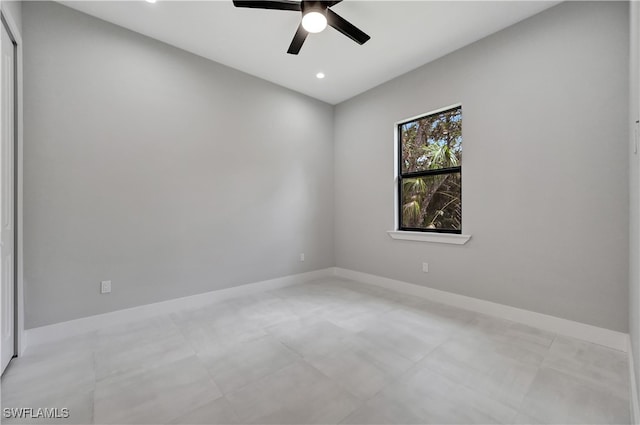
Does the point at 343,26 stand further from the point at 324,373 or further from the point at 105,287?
the point at 105,287

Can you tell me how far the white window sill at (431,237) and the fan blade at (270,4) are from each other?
267cm

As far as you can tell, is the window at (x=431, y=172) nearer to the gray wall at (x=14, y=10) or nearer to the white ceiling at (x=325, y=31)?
the white ceiling at (x=325, y=31)

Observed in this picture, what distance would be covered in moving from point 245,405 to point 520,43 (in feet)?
12.2

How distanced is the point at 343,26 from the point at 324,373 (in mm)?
2716

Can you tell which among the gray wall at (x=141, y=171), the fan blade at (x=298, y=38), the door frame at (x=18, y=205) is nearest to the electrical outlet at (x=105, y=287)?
the gray wall at (x=141, y=171)

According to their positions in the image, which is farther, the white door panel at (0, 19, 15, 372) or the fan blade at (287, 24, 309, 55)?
the fan blade at (287, 24, 309, 55)

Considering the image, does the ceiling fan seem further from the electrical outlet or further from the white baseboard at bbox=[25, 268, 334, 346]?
the white baseboard at bbox=[25, 268, 334, 346]

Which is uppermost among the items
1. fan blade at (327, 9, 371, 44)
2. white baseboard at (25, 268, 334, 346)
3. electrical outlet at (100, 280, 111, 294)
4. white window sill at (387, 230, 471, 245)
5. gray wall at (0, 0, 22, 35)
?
fan blade at (327, 9, 371, 44)

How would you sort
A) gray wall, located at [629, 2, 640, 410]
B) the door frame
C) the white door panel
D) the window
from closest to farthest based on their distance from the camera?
gray wall, located at [629, 2, 640, 410] → the white door panel → the door frame → the window

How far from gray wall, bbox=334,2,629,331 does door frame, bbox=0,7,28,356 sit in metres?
3.75

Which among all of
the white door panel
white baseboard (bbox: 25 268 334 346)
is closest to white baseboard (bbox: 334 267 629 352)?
white baseboard (bbox: 25 268 334 346)

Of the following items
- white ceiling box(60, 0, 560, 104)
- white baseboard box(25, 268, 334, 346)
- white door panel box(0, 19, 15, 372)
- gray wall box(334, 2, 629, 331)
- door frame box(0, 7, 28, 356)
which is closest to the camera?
white door panel box(0, 19, 15, 372)

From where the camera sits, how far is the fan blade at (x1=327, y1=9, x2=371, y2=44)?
2.16 m

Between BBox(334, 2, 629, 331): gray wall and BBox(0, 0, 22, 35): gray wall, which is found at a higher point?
BBox(0, 0, 22, 35): gray wall
